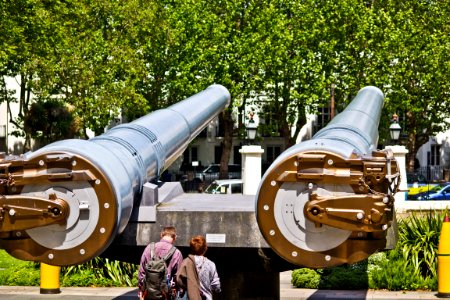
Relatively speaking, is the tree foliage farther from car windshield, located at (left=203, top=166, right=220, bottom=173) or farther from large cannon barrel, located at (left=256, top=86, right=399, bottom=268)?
large cannon barrel, located at (left=256, top=86, right=399, bottom=268)

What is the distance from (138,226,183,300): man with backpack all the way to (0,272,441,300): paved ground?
640 cm

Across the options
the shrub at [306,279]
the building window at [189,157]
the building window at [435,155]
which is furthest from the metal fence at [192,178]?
the shrub at [306,279]

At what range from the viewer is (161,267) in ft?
38.4

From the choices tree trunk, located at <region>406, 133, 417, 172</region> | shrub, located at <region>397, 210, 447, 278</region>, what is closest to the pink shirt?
shrub, located at <region>397, 210, 447, 278</region>

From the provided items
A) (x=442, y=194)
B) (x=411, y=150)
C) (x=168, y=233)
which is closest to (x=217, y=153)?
(x=411, y=150)

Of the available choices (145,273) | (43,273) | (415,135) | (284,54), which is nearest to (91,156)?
(145,273)

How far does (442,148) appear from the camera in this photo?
86.6 metres

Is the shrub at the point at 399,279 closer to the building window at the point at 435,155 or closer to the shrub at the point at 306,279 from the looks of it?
the shrub at the point at 306,279

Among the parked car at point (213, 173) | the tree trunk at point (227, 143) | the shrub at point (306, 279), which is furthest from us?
the parked car at point (213, 173)

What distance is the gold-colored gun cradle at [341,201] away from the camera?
9945 mm

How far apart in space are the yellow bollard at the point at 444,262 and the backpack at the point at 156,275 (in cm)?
787

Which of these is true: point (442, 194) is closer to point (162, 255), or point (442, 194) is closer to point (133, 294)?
point (133, 294)

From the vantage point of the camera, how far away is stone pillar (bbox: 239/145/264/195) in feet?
133

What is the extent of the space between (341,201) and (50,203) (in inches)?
90.0
